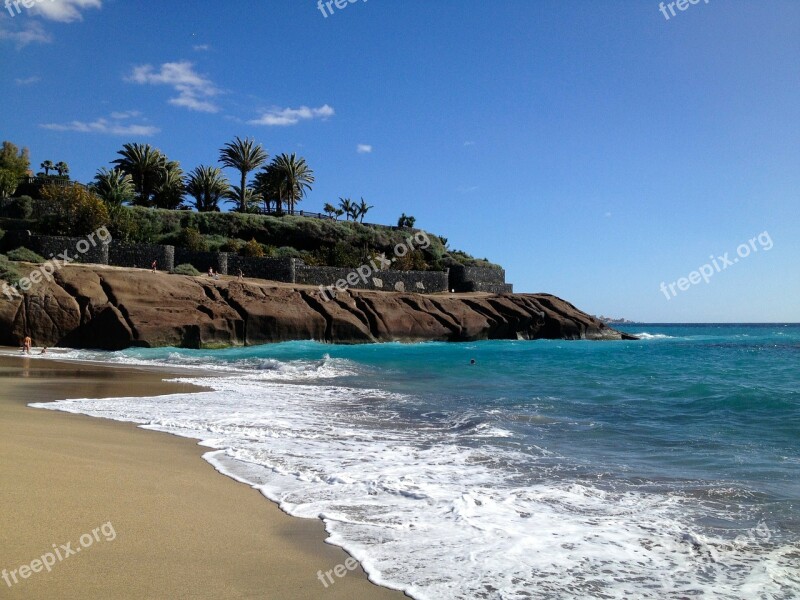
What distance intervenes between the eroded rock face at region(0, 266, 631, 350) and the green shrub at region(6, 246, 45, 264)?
9.70ft

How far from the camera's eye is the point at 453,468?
24.7ft

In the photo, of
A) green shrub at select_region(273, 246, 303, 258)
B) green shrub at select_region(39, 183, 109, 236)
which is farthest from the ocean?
green shrub at select_region(273, 246, 303, 258)

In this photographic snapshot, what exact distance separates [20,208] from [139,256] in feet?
43.2

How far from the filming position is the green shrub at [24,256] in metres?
32.1

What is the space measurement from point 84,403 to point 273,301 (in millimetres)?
24462

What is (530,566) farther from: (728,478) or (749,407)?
(749,407)

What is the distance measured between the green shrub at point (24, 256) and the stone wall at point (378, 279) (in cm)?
1666

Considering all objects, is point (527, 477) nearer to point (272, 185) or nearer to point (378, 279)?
point (378, 279)

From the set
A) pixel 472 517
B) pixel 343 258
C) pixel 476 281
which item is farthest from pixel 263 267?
pixel 472 517

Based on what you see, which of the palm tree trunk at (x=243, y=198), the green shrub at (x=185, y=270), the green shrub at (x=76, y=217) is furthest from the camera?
the palm tree trunk at (x=243, y=198)

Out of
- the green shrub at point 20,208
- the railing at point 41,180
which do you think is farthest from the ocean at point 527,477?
the railing at point 41,180

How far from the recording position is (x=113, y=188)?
48.2 m

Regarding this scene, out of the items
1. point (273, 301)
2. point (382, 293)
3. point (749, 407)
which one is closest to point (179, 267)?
point (273, 301)

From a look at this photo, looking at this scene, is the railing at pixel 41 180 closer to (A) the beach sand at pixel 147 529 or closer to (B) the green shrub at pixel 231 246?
(B) the green shrub at pixel 231 246
